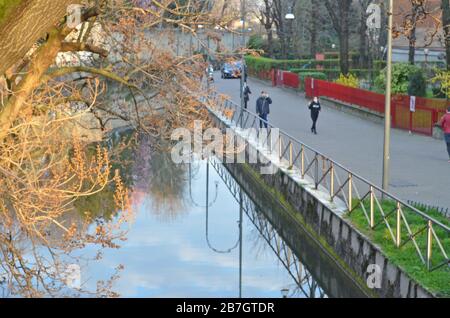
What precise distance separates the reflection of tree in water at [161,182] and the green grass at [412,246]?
7510mm

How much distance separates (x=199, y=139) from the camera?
17656mm

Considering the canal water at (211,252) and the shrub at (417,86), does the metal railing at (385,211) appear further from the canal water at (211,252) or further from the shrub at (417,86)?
the shrub at (417,86)

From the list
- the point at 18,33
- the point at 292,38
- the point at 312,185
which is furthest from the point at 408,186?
the point at 292,38

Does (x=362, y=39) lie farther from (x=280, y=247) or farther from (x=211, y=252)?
(x=211, y=252)

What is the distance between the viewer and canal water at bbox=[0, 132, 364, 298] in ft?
51.6

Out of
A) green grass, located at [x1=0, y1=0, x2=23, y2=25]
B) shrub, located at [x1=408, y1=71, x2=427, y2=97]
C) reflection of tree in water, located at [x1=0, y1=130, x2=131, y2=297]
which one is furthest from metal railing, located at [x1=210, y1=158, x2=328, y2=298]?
green grass, located at [x1=0, y1=0, x2=23, y2=25]

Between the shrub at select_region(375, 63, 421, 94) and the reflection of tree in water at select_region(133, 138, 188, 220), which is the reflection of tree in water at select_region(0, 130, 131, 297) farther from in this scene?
the shrub at select_region(375, 63, 421, 94)

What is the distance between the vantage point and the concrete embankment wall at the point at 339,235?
1189 centimetres

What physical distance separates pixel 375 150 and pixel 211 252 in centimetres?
747

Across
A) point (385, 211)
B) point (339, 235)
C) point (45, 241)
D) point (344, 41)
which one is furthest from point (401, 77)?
point (45, 241)

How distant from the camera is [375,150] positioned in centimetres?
2405

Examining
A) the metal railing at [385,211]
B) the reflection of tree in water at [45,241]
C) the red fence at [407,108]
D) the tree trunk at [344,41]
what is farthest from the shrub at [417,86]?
the reflection of tree in water at [45,241]
